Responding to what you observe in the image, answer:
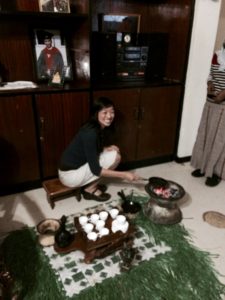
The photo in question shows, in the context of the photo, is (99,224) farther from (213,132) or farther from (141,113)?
(213,132)

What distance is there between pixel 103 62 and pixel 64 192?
1.15 m

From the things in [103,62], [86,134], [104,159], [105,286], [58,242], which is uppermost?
[103,62]

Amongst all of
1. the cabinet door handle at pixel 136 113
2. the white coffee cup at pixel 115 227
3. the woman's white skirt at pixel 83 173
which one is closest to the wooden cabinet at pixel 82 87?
the cabinet door handle at pixel 136 113

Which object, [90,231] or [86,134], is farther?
[86,134]

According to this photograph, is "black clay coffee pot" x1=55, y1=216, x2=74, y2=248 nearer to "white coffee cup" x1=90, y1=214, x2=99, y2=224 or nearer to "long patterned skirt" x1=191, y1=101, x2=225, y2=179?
"white coffee cup" x1=90, y1=214, x2=99, y2=224

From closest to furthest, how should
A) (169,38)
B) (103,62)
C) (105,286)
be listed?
(105,286)
(103,62)
(169,38)

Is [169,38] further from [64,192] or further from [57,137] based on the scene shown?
[64,192]

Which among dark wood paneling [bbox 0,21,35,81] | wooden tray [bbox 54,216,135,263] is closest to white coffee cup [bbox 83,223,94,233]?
wooden tray [bbox 54,216,135,263]

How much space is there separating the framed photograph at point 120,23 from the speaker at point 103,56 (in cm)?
18

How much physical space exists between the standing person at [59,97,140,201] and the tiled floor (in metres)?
0.17

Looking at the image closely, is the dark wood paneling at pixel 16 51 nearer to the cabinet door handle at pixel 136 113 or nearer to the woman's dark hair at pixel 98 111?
the woman's dark hair at pixel 98 111

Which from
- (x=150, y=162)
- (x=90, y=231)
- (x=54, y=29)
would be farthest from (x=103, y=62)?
(x=90, y=231)

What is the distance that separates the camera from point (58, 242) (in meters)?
1.49

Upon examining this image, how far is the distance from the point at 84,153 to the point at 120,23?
4.18 ft
